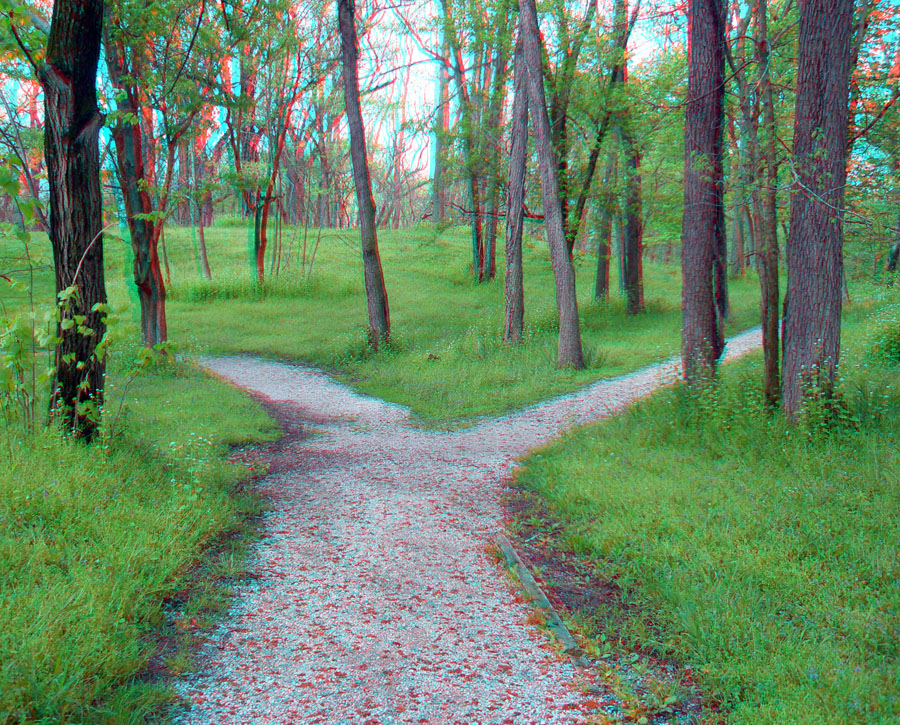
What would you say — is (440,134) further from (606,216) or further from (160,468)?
(160,468)

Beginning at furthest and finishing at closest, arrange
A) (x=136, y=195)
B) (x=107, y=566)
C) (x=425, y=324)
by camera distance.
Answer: (x=425, y=324) → (x=136, y=195) → (x=107, y=566)

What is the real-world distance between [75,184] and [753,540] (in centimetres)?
642

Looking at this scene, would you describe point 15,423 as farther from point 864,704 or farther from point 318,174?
point 318,174

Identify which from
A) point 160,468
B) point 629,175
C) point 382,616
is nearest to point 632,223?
point 629,175

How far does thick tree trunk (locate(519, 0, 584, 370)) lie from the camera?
1263 centimetres

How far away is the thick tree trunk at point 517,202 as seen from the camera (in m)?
14.4

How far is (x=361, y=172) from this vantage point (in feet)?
50.1

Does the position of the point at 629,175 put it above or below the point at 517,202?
above

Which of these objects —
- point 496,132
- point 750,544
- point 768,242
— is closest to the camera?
point 750,544

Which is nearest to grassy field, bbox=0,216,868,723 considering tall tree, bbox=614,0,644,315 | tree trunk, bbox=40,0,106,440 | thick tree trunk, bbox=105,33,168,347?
tree trunk, bbox=40,0,106,440

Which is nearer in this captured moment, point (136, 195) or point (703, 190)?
point (703, 190)

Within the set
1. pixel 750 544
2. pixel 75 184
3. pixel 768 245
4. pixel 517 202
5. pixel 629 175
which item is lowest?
pixel 750 544

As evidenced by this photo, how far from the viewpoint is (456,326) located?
1961cm

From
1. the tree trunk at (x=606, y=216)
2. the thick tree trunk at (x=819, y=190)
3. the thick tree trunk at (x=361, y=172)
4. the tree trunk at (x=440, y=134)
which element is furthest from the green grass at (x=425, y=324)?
the thick tree trunk at (x=819, y=190)
